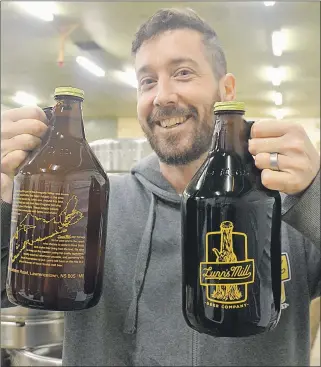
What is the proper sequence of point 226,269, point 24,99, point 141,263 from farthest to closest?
point 141,263 → point 24,99 → point 226,269

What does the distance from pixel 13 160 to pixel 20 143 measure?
2cm

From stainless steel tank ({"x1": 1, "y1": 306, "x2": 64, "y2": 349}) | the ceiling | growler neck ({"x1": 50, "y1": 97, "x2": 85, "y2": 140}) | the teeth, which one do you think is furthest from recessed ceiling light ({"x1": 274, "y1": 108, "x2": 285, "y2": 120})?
stainless steel tank ({"x1": 1, "y1": 306, "x2": 64, "y2": 349})

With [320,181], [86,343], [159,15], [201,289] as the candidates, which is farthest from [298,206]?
[86,343]

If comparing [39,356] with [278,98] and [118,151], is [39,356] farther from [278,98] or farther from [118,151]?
[278,98]

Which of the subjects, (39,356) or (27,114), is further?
(39,356)

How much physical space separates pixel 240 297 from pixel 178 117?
191 mm

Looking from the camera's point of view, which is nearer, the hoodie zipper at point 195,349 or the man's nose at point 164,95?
the man's nose at point 164,95

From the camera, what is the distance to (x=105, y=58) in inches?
21.8

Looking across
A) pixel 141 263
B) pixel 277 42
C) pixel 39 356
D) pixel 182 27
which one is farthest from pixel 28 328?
pixel 277 42

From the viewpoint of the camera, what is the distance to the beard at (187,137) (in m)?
0.47

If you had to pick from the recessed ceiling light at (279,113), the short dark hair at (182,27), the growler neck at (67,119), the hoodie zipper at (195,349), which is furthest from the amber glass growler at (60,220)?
the hoodie zipper at (195,349)

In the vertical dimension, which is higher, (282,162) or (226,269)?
(282,162)

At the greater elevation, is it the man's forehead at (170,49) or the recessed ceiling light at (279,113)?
the man's forehead at (170,49)

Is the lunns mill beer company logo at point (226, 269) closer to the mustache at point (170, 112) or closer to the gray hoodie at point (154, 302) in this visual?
the mustache at point (170, 112)
